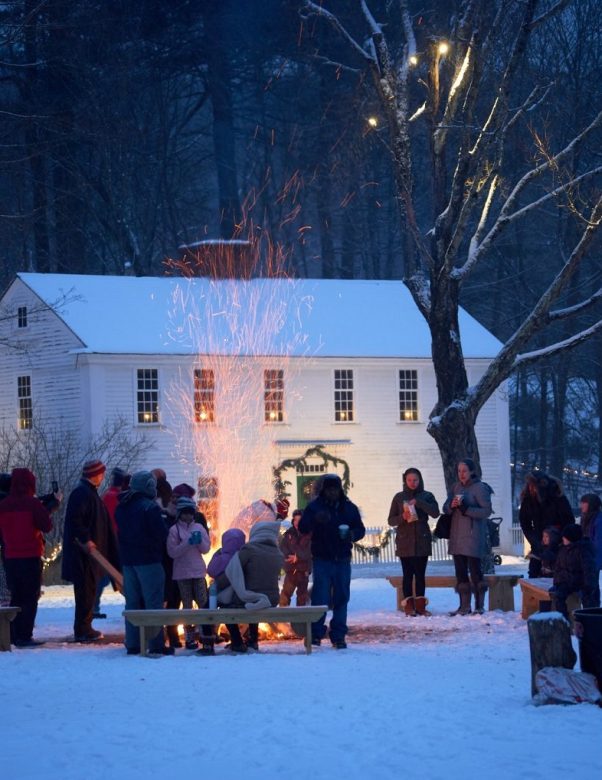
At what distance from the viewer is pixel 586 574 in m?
13.9

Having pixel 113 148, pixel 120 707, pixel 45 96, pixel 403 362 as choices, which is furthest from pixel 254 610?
pixel 113 148

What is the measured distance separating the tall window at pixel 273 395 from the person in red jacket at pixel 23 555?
21.2 meters

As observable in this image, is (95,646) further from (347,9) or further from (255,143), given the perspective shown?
(255,143)

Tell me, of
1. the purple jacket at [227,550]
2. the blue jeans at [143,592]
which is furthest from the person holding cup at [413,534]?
the blue jeans at [143,592]

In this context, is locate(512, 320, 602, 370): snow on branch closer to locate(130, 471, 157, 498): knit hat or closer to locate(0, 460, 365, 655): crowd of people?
locate(0, 460, 365, 655): crowd of people

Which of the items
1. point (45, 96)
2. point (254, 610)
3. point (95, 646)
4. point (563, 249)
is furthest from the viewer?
point (563, 249)

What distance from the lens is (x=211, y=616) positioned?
13.6 metres

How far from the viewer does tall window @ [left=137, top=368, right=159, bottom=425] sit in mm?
35281

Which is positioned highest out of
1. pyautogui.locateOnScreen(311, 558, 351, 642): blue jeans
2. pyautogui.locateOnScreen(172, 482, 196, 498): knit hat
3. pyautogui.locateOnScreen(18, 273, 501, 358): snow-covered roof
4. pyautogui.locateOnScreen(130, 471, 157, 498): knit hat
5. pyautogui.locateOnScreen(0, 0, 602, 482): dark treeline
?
pyautogui.locateOnScreen(0, 0, 602, 482): dark treeline

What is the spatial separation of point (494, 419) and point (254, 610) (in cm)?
2628

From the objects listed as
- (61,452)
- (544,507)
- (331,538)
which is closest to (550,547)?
(544,507)

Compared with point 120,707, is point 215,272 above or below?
above

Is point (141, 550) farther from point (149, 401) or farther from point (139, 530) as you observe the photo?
point (149, 401)

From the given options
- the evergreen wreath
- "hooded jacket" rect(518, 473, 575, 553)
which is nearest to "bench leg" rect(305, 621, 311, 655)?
"hooded jacket" rect(518, 473, 575, 553)
